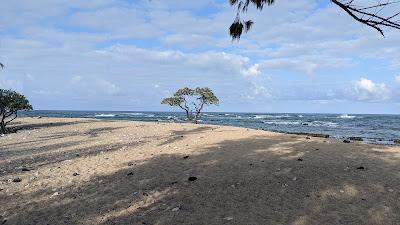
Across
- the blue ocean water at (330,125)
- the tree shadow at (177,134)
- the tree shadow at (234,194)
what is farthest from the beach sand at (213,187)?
the blue ocean water at (330,125)

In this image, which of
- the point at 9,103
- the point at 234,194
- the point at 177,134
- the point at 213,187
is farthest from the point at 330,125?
the point at 234,194

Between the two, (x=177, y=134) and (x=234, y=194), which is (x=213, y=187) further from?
(x=177, y=134)

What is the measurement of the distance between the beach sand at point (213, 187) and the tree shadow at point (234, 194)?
0.02 meters

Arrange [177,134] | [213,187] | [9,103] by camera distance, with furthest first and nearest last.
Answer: [9,103] < [177,134] < [213,187]

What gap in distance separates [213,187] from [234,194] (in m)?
0.82

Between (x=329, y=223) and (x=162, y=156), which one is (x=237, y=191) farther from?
(x=162, y=156)

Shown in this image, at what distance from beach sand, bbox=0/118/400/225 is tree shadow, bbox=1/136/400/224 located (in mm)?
25

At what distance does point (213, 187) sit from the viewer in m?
10.7

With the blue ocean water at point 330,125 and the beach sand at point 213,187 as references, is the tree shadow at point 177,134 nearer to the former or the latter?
the beach sand at point 213,187

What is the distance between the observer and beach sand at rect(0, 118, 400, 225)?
8711mm

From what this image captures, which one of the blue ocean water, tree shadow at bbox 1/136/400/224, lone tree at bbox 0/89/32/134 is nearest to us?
tree shadow at bbox 1/136/400/224

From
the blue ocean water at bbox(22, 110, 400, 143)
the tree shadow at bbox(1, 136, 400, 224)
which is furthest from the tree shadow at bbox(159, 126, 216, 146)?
the blue ocean water at bbox(22, 110, 400, 143)

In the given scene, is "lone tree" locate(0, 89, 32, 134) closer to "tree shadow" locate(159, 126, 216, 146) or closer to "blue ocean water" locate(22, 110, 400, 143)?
"tree shadow" locate(159, 126, 216, 146)

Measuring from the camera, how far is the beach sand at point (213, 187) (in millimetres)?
8711
